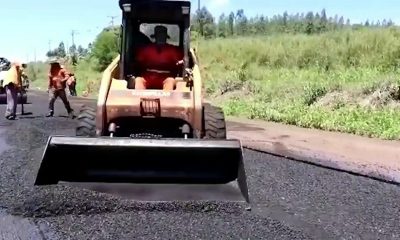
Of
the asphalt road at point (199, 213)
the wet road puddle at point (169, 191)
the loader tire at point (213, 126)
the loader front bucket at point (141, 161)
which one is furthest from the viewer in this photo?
the loader tire at point (213, 126)

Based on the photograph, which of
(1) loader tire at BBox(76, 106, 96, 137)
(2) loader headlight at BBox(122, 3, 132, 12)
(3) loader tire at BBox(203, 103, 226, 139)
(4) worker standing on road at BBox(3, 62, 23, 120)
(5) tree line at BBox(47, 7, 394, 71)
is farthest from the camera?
(5) tree line at BBox(47, 7, 394, 71)

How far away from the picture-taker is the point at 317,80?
25.0m

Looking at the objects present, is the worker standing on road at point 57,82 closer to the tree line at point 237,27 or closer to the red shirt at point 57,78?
the red shirt at point 57,78

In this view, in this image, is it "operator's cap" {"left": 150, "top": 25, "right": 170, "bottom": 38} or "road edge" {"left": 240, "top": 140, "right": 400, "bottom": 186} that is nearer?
"operator's cap" {"left": 150, "top": 25, "right": 170, "bottom": 38}

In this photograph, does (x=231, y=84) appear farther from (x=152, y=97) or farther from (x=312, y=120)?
(x=152, y=97)

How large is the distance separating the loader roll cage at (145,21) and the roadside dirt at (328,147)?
3088 mm

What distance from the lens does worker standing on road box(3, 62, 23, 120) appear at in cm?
1681

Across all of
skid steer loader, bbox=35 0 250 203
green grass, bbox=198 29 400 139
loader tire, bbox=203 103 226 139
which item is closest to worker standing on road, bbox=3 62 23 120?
green grass, bbox=198 29 400 139

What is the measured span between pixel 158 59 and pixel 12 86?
903cm

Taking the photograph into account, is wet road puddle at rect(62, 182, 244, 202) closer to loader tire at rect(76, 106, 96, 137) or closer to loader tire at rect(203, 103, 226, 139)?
loader tire at rect(203, 103, 226, 139)

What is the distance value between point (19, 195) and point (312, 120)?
11.2m

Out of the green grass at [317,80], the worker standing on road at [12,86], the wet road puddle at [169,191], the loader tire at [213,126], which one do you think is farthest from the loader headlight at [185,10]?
the worker standing on road at [12,86]

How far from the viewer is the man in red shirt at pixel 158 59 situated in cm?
912

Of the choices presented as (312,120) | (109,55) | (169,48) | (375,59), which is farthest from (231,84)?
(109,55)
